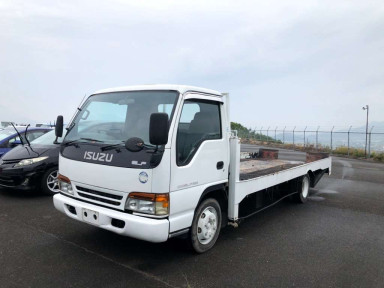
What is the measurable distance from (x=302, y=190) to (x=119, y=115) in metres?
4.67

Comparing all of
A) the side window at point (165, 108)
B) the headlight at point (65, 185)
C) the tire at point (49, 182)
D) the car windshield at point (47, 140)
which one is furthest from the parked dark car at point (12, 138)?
the side window at point (165, 108)

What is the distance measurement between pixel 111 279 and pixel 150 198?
38.1 inches

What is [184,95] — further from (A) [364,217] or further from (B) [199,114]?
(A) [364,217]

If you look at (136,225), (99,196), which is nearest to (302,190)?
(136,225)

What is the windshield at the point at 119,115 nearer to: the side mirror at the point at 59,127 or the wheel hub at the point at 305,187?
the side mirror at the point at 59,127

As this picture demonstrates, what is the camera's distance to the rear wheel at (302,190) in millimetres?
6750

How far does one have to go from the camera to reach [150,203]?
3316mm

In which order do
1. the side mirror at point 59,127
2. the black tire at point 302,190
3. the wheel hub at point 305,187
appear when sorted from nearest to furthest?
the side mirror at point 59,127
the black tire at point 302,190
the wheel hub at point 305,187

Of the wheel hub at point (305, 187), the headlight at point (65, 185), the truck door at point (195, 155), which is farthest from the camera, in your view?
the wheel hub at point (305, 187)

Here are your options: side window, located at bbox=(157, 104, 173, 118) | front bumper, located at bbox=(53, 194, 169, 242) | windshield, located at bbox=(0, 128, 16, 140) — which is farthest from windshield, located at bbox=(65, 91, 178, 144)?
windshield, located at bbox=(0, 128, 16, 140)

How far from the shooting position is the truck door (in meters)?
3.47

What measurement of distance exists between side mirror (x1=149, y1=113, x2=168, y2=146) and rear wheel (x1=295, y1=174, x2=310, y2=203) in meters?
4.56

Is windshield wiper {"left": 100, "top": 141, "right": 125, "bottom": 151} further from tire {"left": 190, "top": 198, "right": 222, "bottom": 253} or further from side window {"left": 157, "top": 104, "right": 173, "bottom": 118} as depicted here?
tire {"left": 190, "top": 198, "right": 222, "bottom": 253}

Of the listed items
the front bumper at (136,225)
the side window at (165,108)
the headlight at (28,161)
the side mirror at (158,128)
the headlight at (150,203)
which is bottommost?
the front bumper at (136,225)
